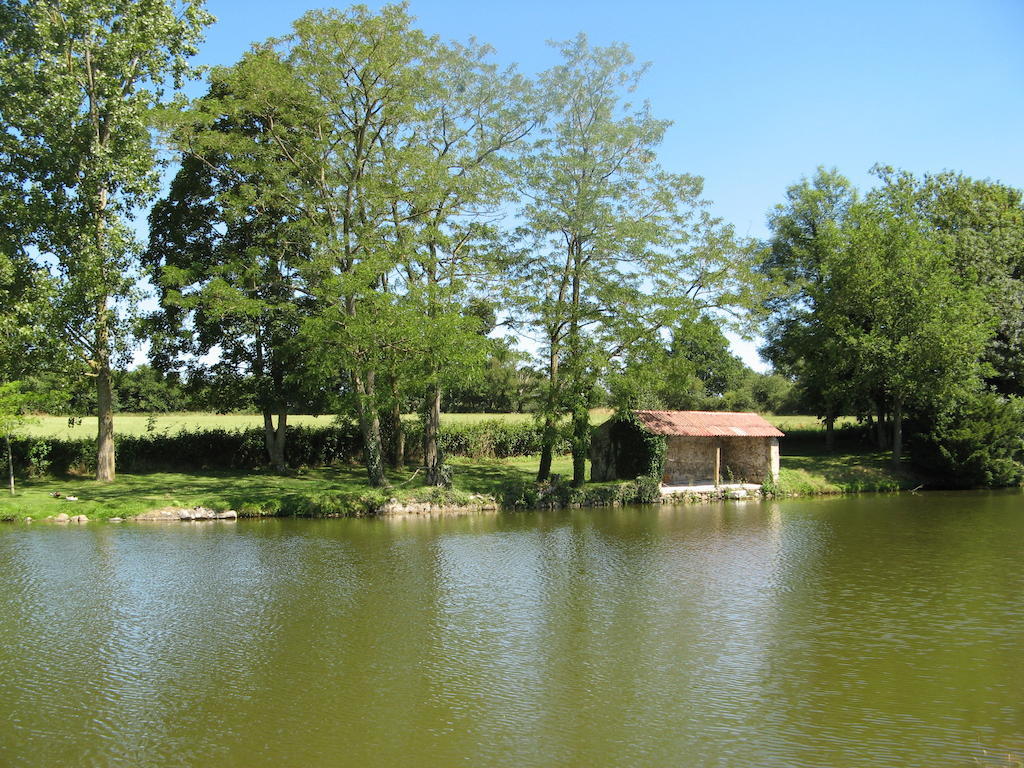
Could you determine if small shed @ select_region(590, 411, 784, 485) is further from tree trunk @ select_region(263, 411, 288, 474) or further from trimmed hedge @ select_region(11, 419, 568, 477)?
tree trunk @ select_region(263, 411, 288, 474)

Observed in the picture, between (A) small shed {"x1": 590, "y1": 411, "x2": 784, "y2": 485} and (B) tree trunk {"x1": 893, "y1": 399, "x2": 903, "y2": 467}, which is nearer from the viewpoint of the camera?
(A) small shed {"x1": 590, "y1": 411, "x2": 784, "y2": 485}

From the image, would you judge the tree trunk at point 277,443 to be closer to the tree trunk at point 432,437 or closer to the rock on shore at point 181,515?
the tree trunk at point 432,437

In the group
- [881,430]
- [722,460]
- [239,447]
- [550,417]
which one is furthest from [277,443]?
[881,430]

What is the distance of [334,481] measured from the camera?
28922mm

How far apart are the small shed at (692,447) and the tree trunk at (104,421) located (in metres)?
17.3

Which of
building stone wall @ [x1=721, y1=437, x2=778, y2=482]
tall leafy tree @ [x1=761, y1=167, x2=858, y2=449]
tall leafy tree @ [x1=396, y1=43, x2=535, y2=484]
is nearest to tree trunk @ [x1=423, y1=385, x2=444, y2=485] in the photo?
tall leafy tree @ [x1=396, y1=43, x2=535, y2=484]

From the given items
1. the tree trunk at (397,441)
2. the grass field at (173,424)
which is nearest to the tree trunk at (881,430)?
the grass field at (173,424)

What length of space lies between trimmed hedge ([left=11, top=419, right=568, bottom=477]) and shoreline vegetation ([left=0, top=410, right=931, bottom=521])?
0.15 feet

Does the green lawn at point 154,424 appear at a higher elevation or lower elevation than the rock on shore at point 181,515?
higher

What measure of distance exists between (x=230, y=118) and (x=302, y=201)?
5.46m

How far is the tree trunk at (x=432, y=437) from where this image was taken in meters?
27.3

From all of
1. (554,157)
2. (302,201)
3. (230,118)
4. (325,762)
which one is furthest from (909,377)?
(325,762)

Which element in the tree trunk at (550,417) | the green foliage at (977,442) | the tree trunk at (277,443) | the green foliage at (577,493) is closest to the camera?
the green foliage at (577,493)

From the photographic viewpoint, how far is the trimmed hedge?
2806 centimetres
